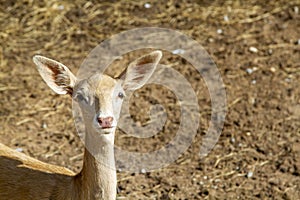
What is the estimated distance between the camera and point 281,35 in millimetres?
8305

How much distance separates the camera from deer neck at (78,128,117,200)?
4.70m

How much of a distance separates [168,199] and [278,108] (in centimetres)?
174

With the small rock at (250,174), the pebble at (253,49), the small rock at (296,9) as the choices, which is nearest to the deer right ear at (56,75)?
the small rock at (250,174)

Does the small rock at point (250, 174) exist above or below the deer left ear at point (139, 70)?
below

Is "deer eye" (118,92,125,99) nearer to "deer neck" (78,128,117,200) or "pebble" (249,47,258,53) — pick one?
"deer neck" (78,128,117,200)

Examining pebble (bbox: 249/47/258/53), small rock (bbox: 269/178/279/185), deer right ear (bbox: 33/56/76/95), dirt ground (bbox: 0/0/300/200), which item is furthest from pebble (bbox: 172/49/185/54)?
deer right ear (bbox: 33/56/76/95)

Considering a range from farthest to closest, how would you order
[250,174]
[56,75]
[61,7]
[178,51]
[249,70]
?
1. [61,7]
2. [178,51]
3. [249,70]
4. [250,174]
5. [56,75]

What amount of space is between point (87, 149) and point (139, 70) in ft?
2.26

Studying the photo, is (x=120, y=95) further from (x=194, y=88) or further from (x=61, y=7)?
(x=61, y=7)

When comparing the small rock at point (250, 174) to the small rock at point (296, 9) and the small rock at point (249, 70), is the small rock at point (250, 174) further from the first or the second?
the small rock at point (296, 9)

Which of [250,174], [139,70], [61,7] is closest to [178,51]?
[61,7]

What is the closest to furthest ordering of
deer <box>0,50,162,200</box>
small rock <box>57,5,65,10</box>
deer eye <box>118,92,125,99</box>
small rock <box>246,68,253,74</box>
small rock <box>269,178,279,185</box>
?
1. deer <box>0,50,162,200</box>
2. deer eye <box>118,92,125,99</box>
3. small rock <box>269,178,279,185</box>
4. small rock <box>246,68,253,74</box>
5. small rock <box>57,5,65,10</box>

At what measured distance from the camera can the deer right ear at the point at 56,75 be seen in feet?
15.8

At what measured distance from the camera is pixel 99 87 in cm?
468
